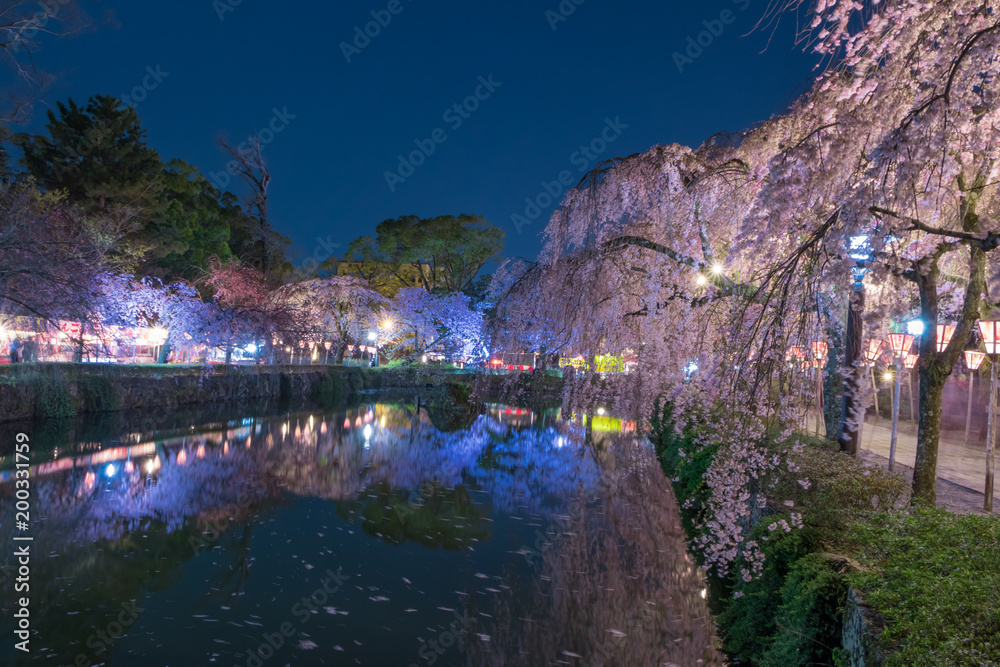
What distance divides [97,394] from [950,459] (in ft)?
77.9

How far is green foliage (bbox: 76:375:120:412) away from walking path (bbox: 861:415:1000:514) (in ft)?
69.2

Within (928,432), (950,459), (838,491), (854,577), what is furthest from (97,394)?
(950,459)

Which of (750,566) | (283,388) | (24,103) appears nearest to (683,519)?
(750,566)

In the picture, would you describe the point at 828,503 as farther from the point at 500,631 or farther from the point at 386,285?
the point at 386,285

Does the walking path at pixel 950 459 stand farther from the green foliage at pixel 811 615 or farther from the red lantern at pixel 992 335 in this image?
the green foliage at pixel 811 615

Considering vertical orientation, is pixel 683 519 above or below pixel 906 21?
below

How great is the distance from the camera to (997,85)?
380cm

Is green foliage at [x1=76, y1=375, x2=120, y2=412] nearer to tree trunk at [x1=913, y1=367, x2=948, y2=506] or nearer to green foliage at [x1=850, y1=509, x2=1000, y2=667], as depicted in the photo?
green foliage at [x1=850, y1=509, x2=1000, y2=667]

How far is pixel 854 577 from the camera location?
3.70 m

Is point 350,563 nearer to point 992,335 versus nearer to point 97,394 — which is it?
point 992,335

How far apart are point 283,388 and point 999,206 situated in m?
29.0

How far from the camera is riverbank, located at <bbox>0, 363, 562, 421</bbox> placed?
15938mm

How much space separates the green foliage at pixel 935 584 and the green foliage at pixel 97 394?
70.0 feet

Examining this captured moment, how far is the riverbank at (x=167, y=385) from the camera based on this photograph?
15.9 metres
